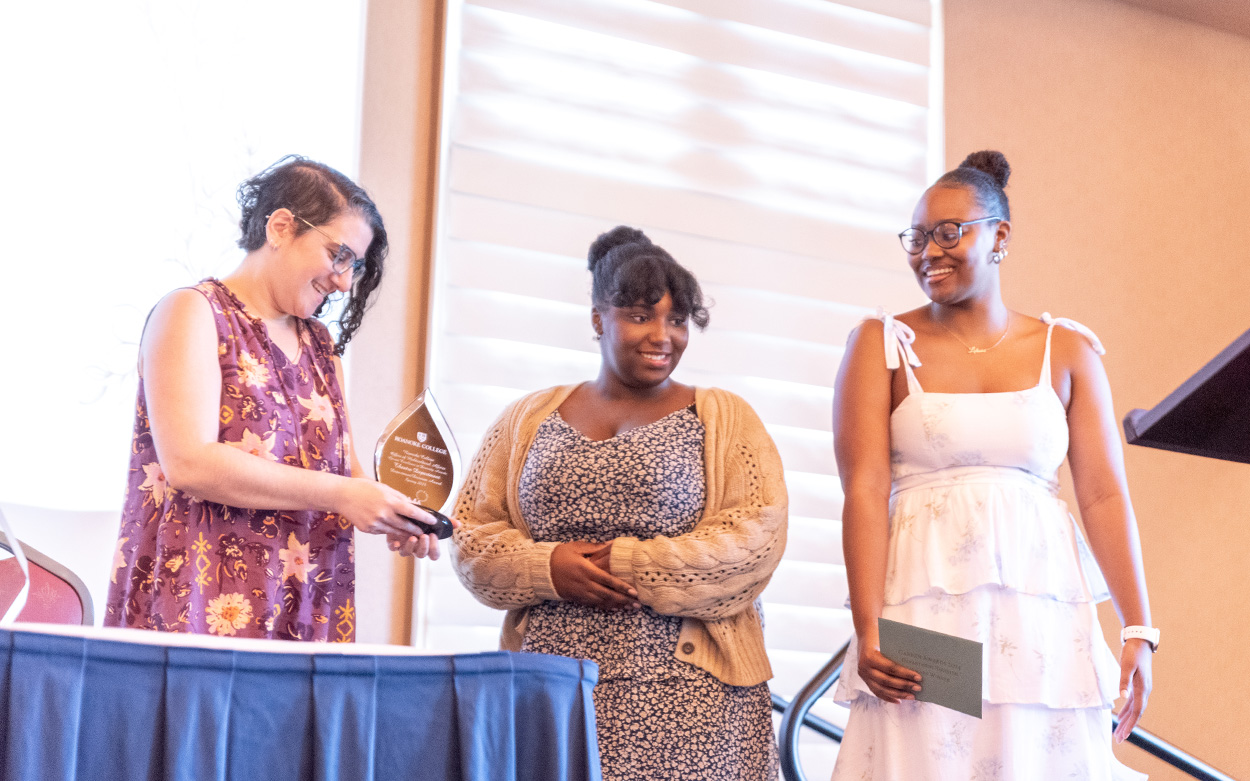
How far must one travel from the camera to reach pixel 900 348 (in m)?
2.06

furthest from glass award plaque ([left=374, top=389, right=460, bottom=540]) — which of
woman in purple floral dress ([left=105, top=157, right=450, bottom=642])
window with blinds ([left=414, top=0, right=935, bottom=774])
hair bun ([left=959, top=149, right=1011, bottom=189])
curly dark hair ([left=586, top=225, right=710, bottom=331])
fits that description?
hair bun ([left=959, top=149, right=1011, bottom=189])

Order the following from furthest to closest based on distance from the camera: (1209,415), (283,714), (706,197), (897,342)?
1. (706,197)
2. (897,342)
3. (1209,415)
4. (283,714)

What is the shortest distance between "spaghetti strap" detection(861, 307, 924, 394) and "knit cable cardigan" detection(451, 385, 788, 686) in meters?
0.31

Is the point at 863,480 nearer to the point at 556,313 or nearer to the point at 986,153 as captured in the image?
the point at 986,153

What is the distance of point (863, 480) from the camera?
195 centimetres

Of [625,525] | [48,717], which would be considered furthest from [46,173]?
[48,717]

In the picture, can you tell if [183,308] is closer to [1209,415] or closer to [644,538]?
[644,538]

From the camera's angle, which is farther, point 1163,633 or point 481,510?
point 1163,633

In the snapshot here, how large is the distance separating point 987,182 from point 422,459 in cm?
124

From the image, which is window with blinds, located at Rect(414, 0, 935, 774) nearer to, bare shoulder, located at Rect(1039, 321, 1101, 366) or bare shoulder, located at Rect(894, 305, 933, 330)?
bare shoulder, located at Rect(894, 305, 933, 330)

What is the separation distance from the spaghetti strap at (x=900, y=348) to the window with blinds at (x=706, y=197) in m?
Result: 0.99

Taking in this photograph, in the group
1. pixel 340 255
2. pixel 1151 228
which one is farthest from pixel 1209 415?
pixel 1151 228

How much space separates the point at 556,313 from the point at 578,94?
0.64m

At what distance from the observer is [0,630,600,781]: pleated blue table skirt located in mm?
1043
